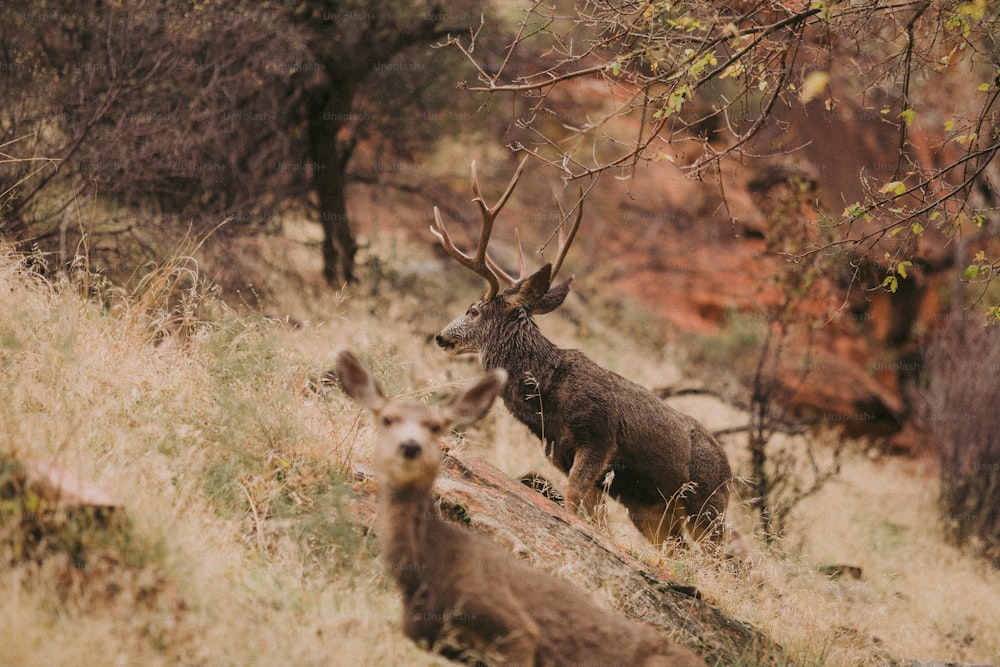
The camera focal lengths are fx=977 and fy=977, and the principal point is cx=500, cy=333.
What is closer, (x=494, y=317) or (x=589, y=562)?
(x=589, y=562)

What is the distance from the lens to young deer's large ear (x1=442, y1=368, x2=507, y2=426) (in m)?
4.92

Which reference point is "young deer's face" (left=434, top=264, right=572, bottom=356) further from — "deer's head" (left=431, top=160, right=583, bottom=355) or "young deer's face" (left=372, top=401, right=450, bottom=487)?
"young deer's face" (left=372, top=401, right=450, bottom=487)

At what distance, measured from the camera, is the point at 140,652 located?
13.1ft

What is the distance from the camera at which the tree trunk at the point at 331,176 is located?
1341 centimetres

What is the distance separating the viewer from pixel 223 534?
207 inches

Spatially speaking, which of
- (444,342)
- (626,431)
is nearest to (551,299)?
(444,342)

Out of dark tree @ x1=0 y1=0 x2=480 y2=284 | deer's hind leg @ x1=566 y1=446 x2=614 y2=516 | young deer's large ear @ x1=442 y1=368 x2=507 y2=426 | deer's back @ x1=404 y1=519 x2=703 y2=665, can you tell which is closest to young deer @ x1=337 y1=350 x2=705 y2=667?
deer's back @ x1=404 y1=519 x2=703 y2=665

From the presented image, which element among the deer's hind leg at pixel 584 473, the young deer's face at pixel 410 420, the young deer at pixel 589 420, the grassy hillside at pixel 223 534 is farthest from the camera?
the young deer at pixel 589 420

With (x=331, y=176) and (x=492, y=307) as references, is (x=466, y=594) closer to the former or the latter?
(x=492, y=307)

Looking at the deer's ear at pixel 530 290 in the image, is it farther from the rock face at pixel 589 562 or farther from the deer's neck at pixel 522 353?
the rock face at pixel 589 562

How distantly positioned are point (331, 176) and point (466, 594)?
32.8ft

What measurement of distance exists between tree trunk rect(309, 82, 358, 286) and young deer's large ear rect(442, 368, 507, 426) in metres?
8.63

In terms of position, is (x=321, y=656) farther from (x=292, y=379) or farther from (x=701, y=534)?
(x=701, y=534)

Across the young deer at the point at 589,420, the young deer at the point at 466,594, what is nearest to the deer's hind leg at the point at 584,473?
the young deer at the point at 589,420
